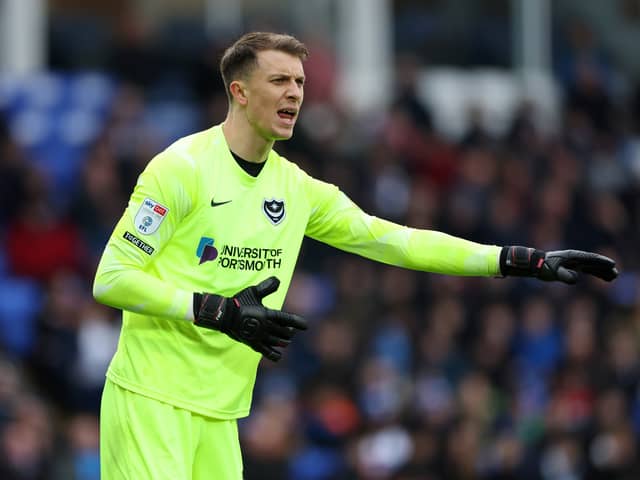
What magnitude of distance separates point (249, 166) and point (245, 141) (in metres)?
0.11

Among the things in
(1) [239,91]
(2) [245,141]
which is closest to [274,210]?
(2) [245,141]

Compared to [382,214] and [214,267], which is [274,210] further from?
[382,214]

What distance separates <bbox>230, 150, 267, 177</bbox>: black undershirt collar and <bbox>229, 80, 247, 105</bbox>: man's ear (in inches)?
9.2

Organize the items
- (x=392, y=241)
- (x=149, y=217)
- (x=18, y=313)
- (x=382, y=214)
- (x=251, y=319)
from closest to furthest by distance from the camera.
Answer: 1. (x=251, y=319)
2. (x=149, y=217)
3. (x=392, y=241)
4. (x=18, y=313)
5. (x=382, y=214)

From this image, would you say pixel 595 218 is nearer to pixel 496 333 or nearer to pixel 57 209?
pixel 496 333

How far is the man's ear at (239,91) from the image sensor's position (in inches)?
249

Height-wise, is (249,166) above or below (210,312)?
above

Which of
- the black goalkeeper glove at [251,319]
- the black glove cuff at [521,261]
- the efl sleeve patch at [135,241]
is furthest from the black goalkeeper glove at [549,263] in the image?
the efl sleeve patch at [135,241]

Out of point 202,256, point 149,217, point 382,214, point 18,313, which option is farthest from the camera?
point 382,214

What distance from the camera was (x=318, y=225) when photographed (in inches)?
262

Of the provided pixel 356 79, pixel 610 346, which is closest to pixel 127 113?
pixel 356 79

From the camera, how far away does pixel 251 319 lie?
5.80m

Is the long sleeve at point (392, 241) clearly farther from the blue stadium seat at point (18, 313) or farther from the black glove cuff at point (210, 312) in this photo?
the blue stadium seat at point (18, 313)

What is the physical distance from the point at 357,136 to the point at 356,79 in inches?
79.6
